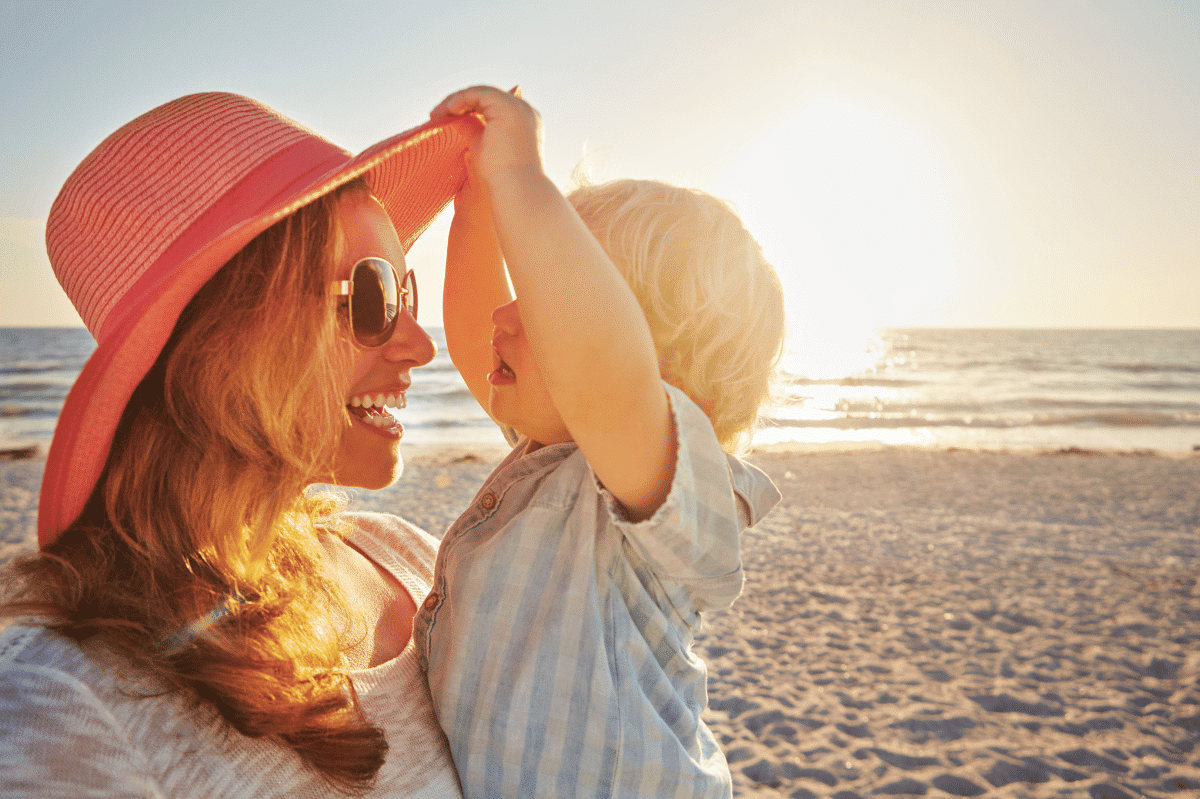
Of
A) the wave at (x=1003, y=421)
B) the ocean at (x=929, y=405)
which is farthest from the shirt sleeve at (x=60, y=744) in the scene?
the wave at (x=1003, y=421)

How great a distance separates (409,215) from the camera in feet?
5.94

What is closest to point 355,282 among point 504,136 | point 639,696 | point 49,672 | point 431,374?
point 504,136

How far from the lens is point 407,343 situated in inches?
61.9

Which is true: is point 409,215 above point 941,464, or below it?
above

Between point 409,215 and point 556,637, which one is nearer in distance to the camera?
point 556,637

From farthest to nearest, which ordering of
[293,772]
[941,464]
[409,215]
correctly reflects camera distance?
[941,464]
[409,215]
[293,772]

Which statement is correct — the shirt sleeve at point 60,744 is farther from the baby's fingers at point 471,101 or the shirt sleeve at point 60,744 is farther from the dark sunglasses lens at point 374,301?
the baby's fingers at point 471,101

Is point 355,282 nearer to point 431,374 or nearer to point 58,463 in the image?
point 58,463

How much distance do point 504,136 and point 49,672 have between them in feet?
→ 3.35

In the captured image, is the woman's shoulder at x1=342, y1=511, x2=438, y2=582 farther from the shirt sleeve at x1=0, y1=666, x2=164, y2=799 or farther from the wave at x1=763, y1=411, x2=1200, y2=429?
the wave at x1=763, y1=411, x2=1200, y2=429

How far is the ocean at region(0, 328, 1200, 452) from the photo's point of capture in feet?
57.9

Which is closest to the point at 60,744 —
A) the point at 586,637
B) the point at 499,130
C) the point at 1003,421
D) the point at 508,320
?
the point at 586,637

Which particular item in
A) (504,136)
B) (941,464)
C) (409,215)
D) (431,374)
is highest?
(504,136)

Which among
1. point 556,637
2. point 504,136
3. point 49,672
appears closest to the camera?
point 49,672
